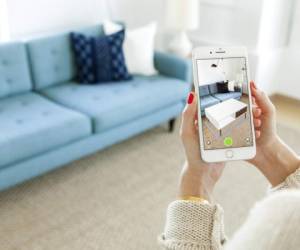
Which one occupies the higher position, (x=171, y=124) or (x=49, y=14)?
(x=49, y=14)

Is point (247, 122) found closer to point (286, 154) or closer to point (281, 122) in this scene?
point (286, 154)

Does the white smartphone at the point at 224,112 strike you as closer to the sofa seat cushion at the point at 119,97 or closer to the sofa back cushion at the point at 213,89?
the sofa back cushion at the point at 213,89

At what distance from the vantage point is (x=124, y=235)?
1.96 m

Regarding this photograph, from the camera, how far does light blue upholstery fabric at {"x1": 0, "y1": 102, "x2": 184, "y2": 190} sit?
2068 mm

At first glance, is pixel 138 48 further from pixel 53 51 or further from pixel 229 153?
pixel 229 153

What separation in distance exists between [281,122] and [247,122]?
2329 mm

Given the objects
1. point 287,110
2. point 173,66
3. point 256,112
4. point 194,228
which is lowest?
point 287,110

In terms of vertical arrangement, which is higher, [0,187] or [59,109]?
[59,109]

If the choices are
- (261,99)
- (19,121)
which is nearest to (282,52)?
(19,121)

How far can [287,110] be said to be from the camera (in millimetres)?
3521

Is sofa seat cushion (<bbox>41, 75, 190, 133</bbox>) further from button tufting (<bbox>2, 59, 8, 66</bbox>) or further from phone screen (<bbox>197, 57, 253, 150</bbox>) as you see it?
phone screen (<bbox>197, 57, 253, 150</bbox>)

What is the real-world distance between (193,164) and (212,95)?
0.21 m

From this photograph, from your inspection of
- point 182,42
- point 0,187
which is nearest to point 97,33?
point 182,42

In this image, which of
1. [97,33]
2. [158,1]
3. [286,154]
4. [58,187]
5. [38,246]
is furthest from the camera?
[158,1]
